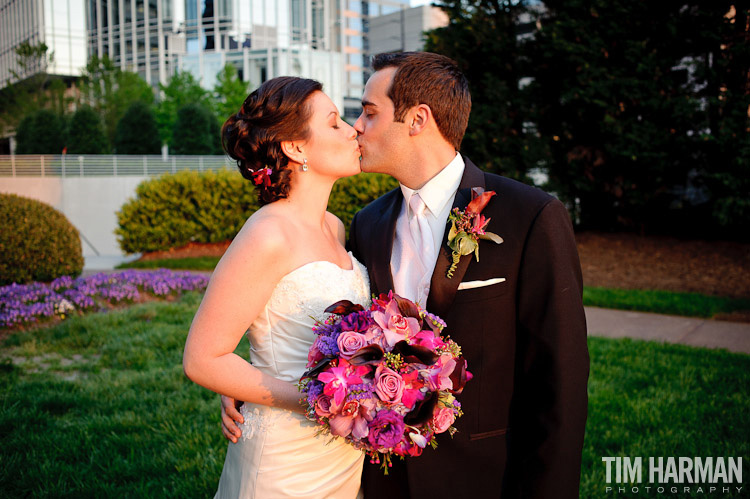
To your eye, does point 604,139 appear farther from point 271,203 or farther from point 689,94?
point 271,203

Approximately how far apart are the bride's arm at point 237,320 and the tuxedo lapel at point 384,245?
47cm

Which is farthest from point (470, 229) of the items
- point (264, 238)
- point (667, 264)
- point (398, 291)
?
point (667, 264)

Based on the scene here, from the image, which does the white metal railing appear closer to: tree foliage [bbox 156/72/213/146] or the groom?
tree foliage [bbox 156/72/213/146]

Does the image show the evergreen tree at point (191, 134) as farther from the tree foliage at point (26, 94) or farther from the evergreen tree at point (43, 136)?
the tree foliage at point (26, 94)

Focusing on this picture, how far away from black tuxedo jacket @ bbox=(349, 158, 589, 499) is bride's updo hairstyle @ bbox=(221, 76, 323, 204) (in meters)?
0.86

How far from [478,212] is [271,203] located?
102 cm

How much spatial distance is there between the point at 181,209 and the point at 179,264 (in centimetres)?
180

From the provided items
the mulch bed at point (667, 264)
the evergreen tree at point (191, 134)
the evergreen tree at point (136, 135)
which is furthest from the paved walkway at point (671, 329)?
the evergreen tree at point (136, 135)

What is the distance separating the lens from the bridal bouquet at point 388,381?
6.66 feet

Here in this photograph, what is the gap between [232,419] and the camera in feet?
9.11

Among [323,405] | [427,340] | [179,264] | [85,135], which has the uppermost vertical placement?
[85,135]

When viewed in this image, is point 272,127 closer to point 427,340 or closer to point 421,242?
point 421,242

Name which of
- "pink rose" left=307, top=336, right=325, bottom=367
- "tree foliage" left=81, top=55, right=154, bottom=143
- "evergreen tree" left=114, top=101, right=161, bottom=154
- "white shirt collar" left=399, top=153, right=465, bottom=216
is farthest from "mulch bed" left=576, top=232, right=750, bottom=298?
"tree foliage" left=81, top=55, right=154, bottom=143

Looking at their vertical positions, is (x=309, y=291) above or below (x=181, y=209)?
above
